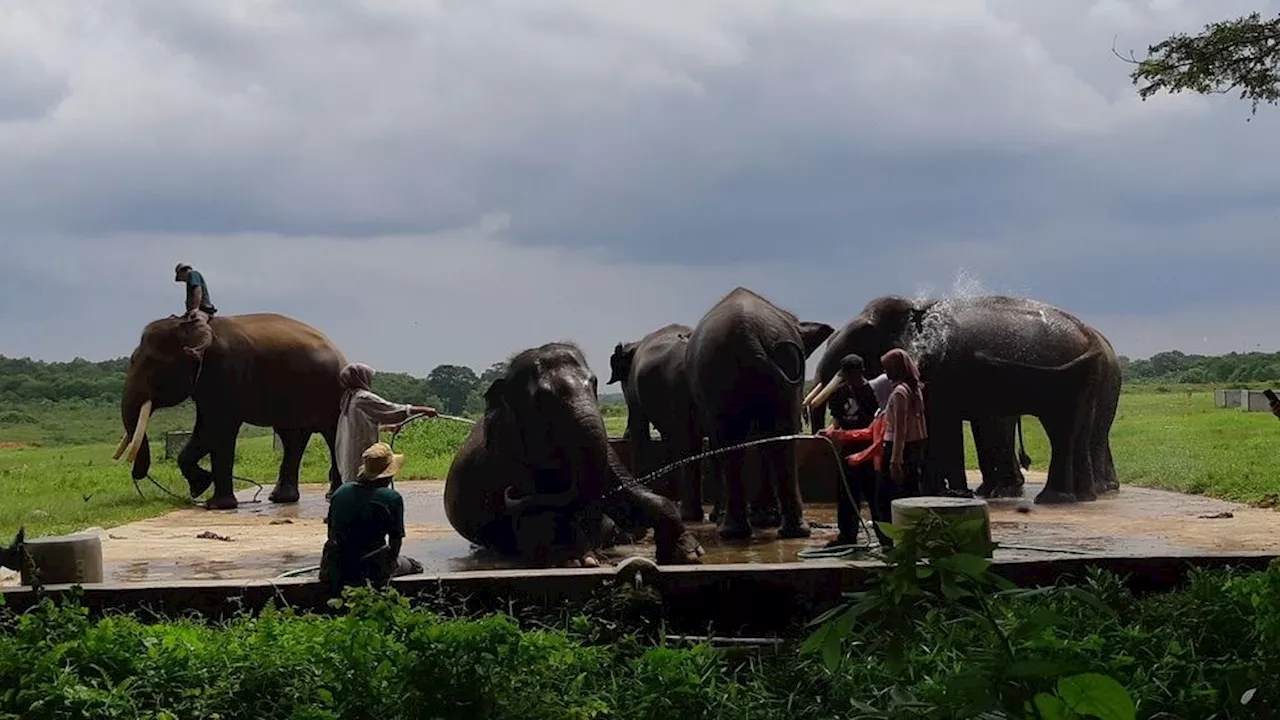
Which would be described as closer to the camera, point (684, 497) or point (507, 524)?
point (507, 524)

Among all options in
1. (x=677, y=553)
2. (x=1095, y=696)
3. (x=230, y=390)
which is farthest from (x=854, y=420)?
(x=230, y=390)

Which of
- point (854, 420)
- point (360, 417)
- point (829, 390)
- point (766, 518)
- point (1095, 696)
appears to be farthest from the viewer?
point (829, 390)

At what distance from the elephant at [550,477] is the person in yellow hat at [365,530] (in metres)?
2.00

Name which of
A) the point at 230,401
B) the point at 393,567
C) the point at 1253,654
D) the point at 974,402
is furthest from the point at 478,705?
the point at 230,401

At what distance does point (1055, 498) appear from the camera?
13.5 m

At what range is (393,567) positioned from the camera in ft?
23.7

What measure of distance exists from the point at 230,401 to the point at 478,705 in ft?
40.4

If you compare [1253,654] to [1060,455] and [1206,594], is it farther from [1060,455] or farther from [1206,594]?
[1060,455]

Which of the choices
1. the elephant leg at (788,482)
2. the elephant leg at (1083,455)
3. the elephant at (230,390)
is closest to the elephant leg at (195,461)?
the elephant at (230,390)

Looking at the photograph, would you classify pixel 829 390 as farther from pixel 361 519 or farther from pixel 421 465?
pixel 421 465

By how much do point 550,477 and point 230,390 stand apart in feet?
→ 26.3

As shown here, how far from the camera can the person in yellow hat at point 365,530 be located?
22.9ft

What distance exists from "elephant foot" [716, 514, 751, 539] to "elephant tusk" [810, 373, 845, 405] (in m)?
1.40

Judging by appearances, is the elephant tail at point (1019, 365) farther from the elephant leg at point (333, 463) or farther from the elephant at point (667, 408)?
the elephant leg at point (333, 463)
